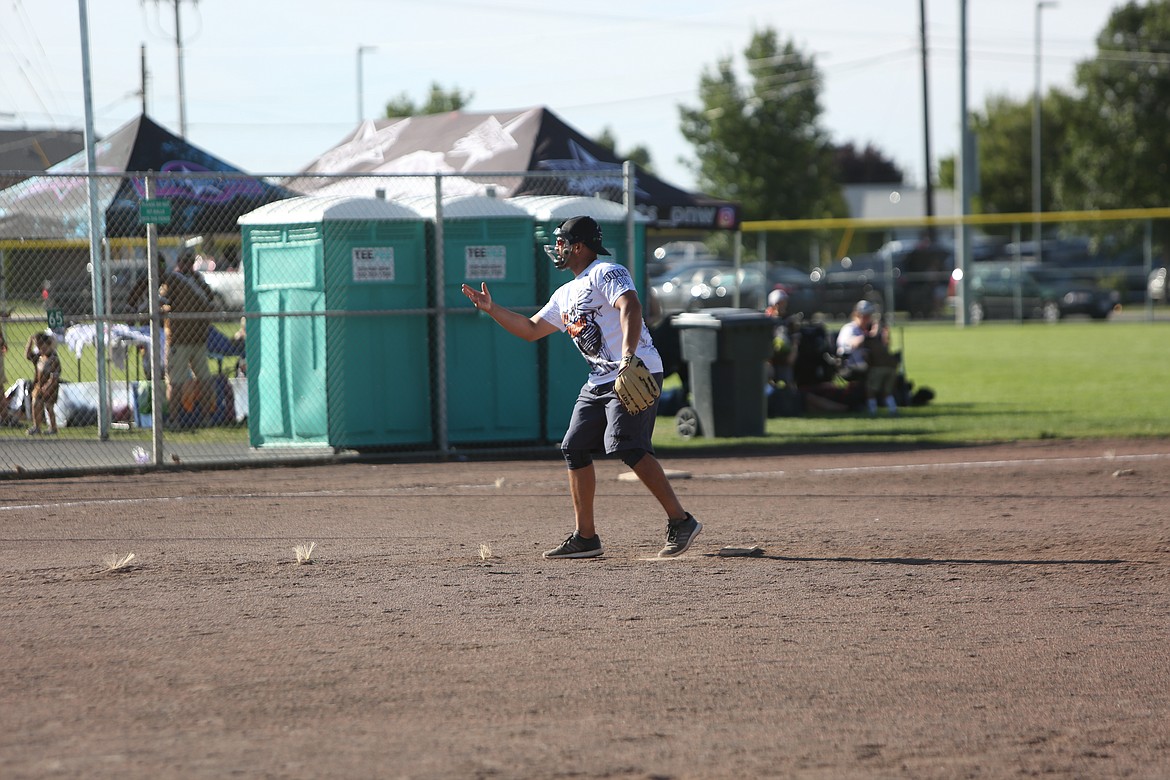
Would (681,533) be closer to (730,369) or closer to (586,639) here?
(586,639)

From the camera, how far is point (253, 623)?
20.7 ft

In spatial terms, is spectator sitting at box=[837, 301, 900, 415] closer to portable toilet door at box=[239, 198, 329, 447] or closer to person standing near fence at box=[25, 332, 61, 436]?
portable toilet door at box=[239, 198, 329, 447]

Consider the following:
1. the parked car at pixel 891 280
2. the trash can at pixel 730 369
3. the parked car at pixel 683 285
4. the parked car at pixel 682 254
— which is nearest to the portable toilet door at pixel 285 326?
the trash can at pixel 730 369

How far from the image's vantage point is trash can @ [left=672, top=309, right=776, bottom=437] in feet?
46.9

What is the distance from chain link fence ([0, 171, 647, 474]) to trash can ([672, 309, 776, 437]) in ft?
3.14

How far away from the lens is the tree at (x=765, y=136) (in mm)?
43000

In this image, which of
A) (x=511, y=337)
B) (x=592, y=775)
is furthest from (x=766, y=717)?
(x=511, y=337)

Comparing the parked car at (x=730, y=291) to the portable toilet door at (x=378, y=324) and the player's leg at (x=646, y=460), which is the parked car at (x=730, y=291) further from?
the player's leg at (x=646, y=460)

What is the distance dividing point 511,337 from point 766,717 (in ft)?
29.1

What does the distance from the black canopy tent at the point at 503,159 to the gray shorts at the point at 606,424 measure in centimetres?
1005

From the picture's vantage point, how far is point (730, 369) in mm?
→ 14336

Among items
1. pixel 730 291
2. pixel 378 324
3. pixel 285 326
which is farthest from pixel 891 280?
pixel 285 326

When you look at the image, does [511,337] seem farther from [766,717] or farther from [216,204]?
[766,717]

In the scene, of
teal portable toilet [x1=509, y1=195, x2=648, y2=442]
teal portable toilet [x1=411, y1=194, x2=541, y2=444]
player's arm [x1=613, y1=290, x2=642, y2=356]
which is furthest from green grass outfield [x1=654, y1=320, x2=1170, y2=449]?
player's arm [x1=613, y1=290, x2=642, y2=356]
